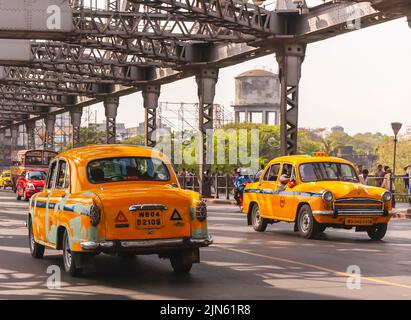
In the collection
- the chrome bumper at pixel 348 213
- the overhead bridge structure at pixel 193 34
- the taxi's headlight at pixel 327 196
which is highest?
the overhead bridge structure at pixel 193 34

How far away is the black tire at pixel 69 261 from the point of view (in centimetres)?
1166

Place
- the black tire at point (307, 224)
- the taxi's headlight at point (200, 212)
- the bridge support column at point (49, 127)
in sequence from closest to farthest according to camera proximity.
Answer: the taxi's headlight at point (200, 212) < the black tire at point (307, 224) < the bridge support column at point (49, 127)

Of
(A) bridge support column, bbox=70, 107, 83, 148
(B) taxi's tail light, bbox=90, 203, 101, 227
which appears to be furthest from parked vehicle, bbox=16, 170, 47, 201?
(A) bridge support column, bbox=70, 107, 83, 148

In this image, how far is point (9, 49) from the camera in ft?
138

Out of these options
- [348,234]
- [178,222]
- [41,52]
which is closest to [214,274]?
[178,222]

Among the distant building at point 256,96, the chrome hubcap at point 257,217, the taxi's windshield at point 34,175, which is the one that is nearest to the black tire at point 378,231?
the chrome hubcap at point 257,217

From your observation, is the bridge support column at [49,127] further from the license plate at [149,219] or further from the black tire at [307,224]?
the license plate at [149,219]

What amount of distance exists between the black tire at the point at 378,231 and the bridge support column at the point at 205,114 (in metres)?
25.1

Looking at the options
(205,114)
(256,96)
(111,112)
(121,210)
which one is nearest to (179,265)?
(121,210)

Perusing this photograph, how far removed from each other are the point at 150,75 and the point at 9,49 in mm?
11553

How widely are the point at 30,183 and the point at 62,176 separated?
2822 centimetres

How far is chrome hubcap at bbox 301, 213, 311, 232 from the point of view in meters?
19.0

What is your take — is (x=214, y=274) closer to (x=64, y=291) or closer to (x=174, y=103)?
(x=64, y=291)

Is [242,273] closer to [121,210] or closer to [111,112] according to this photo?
[121,210]
